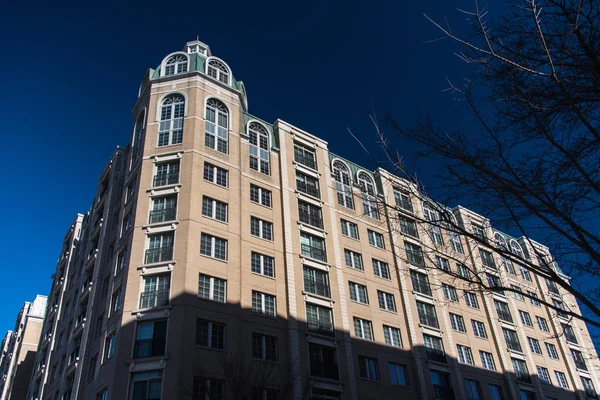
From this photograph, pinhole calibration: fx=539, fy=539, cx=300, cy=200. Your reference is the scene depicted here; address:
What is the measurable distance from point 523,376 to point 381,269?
15.9m

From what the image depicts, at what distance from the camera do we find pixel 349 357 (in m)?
34.9

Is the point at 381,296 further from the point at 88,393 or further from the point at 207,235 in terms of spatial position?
the point at 88,393

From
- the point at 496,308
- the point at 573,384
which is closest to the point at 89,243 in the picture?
the point at 496,308

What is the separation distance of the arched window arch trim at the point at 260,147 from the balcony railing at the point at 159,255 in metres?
10.5

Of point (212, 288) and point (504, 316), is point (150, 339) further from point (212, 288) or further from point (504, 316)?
point (504, 316)

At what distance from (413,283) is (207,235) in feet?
59.5

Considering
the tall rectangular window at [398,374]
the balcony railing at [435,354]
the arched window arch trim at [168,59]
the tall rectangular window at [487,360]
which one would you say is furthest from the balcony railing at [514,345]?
the arched window arch trim at [168,59]

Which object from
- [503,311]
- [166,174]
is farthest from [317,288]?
[503,311]

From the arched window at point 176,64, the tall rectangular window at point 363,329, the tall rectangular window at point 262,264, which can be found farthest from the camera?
the arched window at point 176,64

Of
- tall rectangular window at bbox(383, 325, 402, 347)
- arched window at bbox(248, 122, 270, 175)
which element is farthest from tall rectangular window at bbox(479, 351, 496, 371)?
arched window at bbox(248, 122, 270, 175)

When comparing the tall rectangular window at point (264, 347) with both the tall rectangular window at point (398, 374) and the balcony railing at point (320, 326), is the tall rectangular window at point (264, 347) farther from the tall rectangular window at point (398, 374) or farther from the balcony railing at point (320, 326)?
the tall rectangular window at point (398, 374)

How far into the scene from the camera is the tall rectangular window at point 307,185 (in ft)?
139

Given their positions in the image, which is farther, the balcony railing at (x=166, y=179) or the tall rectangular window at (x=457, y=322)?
the tall rectangular window at (x=457, y=322)

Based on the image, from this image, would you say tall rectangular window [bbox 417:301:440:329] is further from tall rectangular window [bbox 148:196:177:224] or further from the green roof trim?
tall rectangular window [bbox 148:196:177:224]
